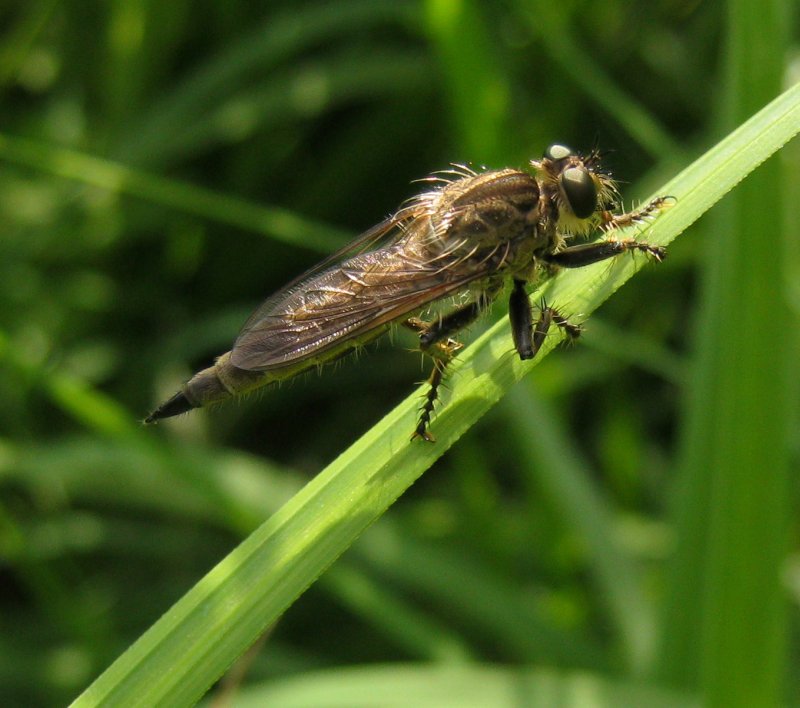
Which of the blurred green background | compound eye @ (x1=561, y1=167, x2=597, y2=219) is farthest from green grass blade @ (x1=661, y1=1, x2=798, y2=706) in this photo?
compound eye @ (x1=561, y1=167, x2=597, y2=219)

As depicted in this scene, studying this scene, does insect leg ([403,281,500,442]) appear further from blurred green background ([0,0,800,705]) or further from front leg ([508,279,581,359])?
blurred green background ([0,0,800,705])

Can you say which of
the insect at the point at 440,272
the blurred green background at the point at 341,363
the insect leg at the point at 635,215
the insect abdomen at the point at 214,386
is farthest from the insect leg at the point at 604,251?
the insect abdomen at the point at 214,386

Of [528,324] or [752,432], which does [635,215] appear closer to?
[528,324]

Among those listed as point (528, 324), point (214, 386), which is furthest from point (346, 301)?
point (528, 324)

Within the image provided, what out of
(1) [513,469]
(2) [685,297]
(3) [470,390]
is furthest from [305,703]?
(2) [685,297]

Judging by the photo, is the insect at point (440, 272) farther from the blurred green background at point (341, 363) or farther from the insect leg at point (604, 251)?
the blurred green background at point (341, 363)

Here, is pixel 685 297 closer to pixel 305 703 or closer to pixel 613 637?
pixel 613 637

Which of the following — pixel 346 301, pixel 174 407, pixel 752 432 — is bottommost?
pixel 752 432

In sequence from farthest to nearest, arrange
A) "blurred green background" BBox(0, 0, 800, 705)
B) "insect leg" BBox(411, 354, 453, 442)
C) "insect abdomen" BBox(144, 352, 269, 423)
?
"blurred green background" BBox(0, 0, 800, 705)
"insect abdomen" BBox(144, 352, 269, 423)
"insect leg" BBox(411, 354, 453, 442)
